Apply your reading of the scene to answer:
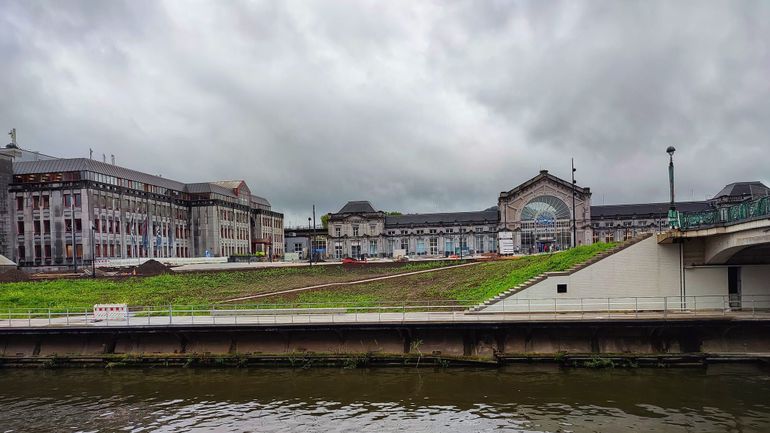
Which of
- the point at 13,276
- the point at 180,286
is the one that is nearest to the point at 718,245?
the point at 180,286

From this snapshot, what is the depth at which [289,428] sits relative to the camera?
19.3 meters

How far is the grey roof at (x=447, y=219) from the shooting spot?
347 feet

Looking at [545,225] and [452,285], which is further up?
[545,225]

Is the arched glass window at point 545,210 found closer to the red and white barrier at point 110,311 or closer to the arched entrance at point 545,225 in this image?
the arched entrance at point 545,225

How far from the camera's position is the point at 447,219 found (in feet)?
361

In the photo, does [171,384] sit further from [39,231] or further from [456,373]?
[39,231]

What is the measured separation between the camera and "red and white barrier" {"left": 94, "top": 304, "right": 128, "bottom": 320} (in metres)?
31.2

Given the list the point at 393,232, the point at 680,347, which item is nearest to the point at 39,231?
the point at 393,232

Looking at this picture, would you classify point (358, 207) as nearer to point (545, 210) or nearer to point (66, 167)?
point (545, 210)

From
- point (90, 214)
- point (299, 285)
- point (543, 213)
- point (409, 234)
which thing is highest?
point (90, 214)

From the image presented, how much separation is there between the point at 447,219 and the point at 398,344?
8296 centimetres

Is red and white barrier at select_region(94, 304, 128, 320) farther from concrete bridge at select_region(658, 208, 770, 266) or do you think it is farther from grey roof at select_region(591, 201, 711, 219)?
grey roof at select_region(591, 201, 711, 219)

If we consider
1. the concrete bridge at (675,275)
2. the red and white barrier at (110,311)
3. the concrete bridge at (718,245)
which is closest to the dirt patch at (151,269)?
the red and white barrier at (110,311)

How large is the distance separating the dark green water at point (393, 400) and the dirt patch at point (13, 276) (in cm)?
3345
